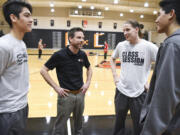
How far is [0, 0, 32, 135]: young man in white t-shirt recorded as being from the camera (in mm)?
1501

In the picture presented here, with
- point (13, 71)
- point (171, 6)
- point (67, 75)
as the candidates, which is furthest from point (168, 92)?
point (67, 75)

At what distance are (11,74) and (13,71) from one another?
3cm

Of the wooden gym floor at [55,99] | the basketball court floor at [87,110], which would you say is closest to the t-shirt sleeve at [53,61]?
the basketball court floor at [87,110]

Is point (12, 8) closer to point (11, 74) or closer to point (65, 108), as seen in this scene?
point (11, 74)

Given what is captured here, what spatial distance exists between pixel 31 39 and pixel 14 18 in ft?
64.2

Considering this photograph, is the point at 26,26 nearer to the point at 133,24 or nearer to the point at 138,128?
the point at 133,24

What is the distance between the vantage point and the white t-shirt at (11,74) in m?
1.46

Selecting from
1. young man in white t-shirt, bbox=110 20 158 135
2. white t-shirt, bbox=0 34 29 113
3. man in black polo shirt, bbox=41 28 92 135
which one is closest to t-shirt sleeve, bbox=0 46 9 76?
white t-shirt, bbox=0 34 29 113

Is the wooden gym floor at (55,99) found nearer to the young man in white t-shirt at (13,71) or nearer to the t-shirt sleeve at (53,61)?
the t-shirt sleeve at (53,61)

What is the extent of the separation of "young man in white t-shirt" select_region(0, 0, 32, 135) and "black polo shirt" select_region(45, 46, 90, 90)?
0.63 meters

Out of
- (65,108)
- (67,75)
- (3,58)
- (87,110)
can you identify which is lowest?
(87,110)

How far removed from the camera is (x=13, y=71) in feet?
5.08

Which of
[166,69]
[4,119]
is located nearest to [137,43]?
[166,69]

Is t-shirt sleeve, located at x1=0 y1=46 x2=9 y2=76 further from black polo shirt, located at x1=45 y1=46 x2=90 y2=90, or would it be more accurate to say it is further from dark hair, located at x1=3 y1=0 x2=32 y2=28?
black polo shirt, located at x1=45 y1=46 x2=90 y2=90
